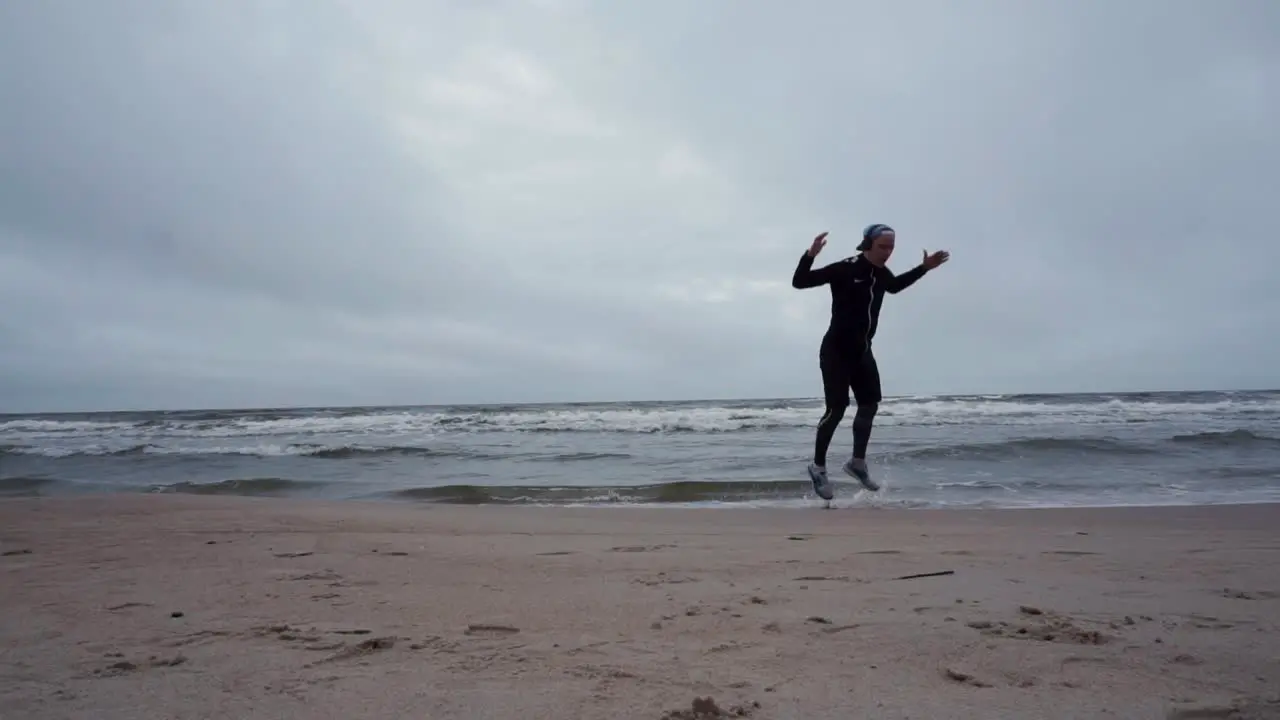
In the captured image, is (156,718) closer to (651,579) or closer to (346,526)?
(651,579)

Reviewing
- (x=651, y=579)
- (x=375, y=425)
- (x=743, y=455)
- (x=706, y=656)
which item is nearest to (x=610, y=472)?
(x=743, y=455)

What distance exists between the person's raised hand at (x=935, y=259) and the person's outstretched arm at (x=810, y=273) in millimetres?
652

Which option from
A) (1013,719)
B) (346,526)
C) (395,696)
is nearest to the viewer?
(1013,719)

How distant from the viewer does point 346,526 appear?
3932mm

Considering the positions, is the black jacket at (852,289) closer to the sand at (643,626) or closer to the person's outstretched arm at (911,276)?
the person's outstretched arm at (911,276)

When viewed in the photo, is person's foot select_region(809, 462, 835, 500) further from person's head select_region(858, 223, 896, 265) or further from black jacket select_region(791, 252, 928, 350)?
person's head select_region(858, 223, 896, 265)

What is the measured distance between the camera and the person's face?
485cm

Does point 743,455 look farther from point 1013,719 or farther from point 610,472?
point 1013,719

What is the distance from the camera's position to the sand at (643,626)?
1389 millimetres

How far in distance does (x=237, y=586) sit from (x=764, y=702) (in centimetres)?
192

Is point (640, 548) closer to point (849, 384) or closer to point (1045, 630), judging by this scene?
point (1045, 630)

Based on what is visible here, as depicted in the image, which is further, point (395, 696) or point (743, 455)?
point (743, 455)

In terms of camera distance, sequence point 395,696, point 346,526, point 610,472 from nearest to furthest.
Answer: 1. point 395,696
2. point 346,526
3. point 610,472

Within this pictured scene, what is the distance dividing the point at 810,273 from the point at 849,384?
85 centimetres
